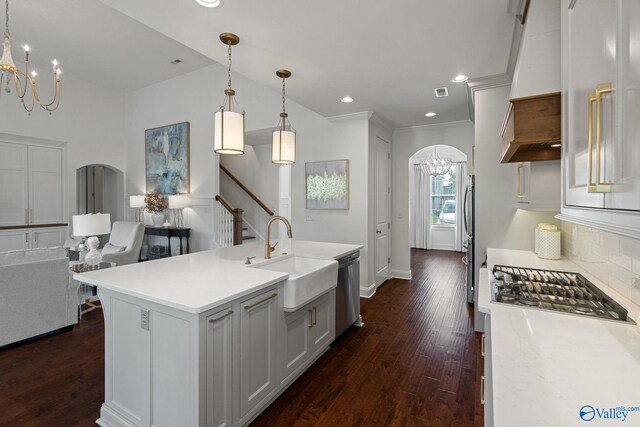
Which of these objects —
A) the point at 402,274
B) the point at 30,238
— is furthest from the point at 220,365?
the point at 30,238

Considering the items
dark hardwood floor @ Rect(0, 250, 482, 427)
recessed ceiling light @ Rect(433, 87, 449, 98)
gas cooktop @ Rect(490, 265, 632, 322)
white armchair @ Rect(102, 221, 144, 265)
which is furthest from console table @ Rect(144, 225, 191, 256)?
gas cooktop @ Rect(490, 265, 632, 322)

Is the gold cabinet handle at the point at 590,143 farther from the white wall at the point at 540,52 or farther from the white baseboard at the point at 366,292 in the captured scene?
the white baseboard at the point at 366,292

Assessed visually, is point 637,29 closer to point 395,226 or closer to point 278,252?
point 278,252

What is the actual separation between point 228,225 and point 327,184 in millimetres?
2223

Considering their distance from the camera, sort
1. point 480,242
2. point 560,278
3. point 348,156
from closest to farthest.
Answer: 1. point 560,278
2. point 480,242
3. point 348,156

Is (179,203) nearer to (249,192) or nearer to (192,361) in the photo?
(249,192)

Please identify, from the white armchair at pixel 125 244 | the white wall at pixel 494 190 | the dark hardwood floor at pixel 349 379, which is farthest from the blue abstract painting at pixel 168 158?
the white wall at pixel 494 190

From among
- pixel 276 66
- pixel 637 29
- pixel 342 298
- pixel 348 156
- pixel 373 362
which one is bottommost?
pixel 373 362

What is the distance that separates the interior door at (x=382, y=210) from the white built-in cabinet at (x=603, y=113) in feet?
12.0

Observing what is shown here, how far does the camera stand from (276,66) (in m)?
2.86

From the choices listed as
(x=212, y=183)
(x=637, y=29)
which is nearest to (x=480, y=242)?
(x=637, y=29)

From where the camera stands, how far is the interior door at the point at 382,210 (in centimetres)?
478

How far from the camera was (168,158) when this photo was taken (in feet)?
20.9

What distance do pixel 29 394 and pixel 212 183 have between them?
161 inches
